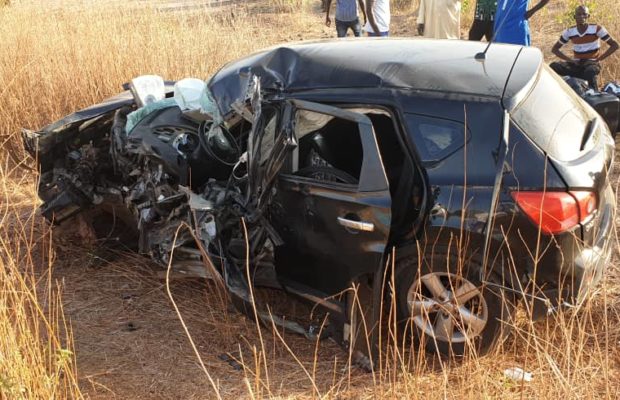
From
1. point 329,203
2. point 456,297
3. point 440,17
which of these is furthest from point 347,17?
point 456,297

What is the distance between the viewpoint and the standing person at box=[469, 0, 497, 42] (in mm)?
8359

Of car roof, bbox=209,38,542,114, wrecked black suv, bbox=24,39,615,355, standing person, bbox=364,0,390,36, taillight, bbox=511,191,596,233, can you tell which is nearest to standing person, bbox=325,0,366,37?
standing person, bbox=364,0,390,36

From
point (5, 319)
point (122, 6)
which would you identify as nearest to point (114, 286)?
point (5, 319)

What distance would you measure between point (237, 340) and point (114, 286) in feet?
4.25

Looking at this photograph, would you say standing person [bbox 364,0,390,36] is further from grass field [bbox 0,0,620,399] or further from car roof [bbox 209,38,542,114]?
car roof [bbox 209,38,542,114]

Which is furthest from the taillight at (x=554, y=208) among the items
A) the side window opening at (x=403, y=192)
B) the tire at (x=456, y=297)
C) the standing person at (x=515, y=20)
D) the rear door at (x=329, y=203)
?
the standing person at (x=515, y=20)

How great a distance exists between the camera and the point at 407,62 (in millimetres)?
3988

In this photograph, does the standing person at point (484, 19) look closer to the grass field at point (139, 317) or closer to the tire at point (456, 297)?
the grass field at point (139, 317)

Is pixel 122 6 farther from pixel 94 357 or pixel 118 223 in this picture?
pixel 94 357

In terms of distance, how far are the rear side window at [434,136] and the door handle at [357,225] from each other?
1.55 ft

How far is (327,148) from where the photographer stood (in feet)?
13.8

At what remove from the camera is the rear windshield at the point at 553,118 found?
11.9 feet

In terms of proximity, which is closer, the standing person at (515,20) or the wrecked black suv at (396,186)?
the wrecked black suv at (396,186)

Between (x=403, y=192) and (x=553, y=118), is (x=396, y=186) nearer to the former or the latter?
(x=403, y=192)
